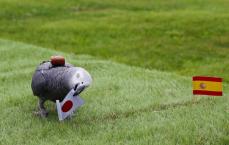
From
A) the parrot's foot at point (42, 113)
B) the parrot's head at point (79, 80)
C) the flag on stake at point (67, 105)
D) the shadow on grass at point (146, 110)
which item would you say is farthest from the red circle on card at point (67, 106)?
the parrot's foot at point (42, 113)

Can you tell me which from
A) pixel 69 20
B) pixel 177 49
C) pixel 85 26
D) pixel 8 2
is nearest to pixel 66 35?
pixel 85 26

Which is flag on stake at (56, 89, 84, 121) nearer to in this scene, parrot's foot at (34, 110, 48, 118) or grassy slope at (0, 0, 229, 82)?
parrot's foot at (34, 110, 48, 118)

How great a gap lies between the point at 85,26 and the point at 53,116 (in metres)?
15.0

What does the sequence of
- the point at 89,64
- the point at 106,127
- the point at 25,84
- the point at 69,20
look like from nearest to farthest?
the point at 106,127 → the point at 25,84 → the point at 89,64 → the point at 69,20

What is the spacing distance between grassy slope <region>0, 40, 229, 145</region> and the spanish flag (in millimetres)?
259

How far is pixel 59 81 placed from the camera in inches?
248

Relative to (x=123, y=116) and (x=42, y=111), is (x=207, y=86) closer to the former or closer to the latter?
(x=123, y=116)

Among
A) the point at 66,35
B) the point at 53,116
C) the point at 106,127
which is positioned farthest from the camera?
the point at 66,35

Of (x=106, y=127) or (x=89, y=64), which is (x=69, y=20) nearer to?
(x=89, y=64)

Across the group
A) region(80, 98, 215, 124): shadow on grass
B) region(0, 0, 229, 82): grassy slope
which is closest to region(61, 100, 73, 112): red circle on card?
region(80, 98, 215, 124): shadow on grass

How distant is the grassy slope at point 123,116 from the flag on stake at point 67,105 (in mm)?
159

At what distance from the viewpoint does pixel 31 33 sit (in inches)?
821

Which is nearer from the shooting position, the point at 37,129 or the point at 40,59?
the point at 37,129

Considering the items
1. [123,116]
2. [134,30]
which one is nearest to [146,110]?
[123,116]
